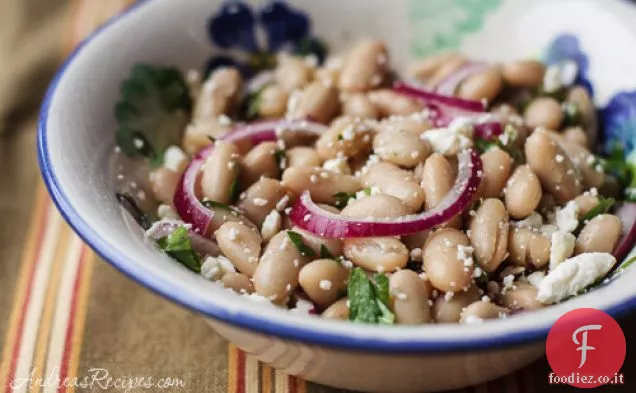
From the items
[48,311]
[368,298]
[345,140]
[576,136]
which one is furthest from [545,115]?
[48,311]

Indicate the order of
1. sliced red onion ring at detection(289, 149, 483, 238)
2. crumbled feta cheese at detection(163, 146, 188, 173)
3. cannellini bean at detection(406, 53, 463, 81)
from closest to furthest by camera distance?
sliced red onion ring at detection(289, 149, 483, 238), crumbled feta cheese at detection(163, 146, 188, 173), cannellini bean at detection(406, 53, 463, 81)

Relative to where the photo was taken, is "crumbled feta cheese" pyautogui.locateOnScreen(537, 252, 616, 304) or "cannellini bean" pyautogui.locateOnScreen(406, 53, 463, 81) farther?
"cannellini bean" pyautogui.locateOnScreen(406, 53, 463, 81)

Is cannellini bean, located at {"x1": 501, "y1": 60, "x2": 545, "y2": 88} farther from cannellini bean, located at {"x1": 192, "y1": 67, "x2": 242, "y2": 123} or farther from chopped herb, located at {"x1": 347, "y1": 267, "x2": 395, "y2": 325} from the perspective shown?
chopped herb, located at {"x1": 347, "y1": 267, "x2": 395, "y2": 325}

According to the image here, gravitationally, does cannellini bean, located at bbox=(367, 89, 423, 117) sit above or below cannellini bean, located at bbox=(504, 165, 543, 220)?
above

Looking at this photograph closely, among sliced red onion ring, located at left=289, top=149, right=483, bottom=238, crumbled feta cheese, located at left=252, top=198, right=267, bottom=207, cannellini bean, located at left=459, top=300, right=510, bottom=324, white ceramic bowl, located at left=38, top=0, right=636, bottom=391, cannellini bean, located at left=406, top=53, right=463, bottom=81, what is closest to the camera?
white ceramic bowl, located at left=38, top=0, right=636, bottom=391

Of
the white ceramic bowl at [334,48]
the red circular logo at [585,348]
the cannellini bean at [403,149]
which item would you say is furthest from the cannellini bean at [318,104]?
the red circular logo at [585,348]

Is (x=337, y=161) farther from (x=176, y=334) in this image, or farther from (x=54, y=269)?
(x=54, y=269)

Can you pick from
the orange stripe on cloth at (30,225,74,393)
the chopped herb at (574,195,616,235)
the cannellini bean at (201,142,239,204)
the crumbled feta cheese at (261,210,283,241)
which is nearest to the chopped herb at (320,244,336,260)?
the crumbled feta cheese at (261,210,283,241)

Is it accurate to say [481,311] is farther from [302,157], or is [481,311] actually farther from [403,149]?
[302,157]
